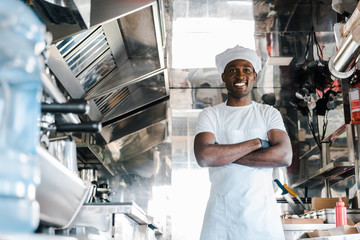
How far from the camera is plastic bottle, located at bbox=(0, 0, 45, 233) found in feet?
2.30

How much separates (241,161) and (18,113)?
156cm

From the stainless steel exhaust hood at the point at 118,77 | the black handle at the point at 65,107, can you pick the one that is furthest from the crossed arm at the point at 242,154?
the black handle at the point at 65,107

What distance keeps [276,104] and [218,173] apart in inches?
137

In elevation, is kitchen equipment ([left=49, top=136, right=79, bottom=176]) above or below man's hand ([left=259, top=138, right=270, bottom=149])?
below

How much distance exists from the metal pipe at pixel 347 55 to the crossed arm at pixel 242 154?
0.69 meters

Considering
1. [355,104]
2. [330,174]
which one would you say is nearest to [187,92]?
[330,174]

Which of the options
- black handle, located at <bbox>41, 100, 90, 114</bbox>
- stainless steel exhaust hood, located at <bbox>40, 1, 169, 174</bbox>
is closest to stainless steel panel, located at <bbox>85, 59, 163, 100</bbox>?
stainless steel exhaust hood, located at <bbox>40, 1, 169, 174</bbox>

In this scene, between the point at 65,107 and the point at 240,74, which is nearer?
the point at 65,107

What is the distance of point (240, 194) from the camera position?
2182 mm

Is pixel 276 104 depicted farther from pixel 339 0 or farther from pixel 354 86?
pixel 339 0

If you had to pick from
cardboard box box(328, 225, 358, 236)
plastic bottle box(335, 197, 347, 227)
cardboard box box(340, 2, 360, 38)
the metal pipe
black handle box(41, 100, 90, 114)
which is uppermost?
cardboard box box(340, 2, 360, 38)

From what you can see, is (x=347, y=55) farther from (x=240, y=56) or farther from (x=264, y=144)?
(x=264, y=144)

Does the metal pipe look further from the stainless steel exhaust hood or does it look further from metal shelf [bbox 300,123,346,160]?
metal shelf [bbox 300,123,346,160]

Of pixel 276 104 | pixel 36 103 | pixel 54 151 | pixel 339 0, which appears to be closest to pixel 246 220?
pixel 54 151
